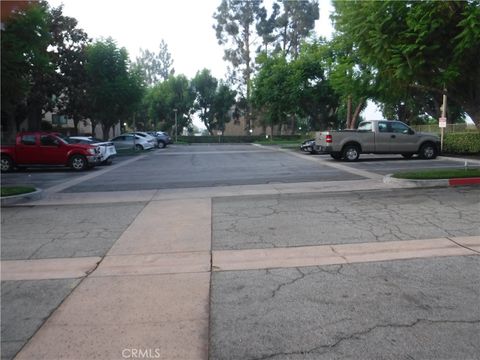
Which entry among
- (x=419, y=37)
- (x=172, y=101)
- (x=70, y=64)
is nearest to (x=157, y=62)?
(x=172, y=101)

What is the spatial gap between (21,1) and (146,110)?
53004 millimetres

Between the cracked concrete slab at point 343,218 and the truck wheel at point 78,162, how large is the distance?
36.1 ft

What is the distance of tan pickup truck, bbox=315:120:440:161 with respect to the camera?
20.5m

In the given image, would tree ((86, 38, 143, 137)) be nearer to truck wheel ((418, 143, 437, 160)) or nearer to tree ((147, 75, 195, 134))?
truck wheel ((418, 143, 437, 160))

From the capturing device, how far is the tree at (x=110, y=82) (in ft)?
109

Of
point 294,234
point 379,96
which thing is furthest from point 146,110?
point 294,234

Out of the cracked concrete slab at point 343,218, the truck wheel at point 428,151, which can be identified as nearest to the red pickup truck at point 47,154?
the cracked concrete slab at point 343,218

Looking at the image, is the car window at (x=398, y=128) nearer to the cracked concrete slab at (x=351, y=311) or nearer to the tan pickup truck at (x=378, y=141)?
the tan pickup truck at (x=378, y=141)

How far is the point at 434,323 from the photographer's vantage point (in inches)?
162

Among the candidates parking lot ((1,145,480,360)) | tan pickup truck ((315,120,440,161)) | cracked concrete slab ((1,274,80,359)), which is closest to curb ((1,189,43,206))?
parking lot ((1,145,480,360))

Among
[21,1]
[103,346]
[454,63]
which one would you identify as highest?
[21,1]

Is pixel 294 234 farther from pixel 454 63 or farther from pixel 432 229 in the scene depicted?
pixel 454 63

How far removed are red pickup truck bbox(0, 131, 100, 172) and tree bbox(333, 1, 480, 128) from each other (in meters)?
12.3

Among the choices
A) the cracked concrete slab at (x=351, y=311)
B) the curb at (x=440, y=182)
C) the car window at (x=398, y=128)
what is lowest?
the cracked concrete slab at (x=351, y=311)
